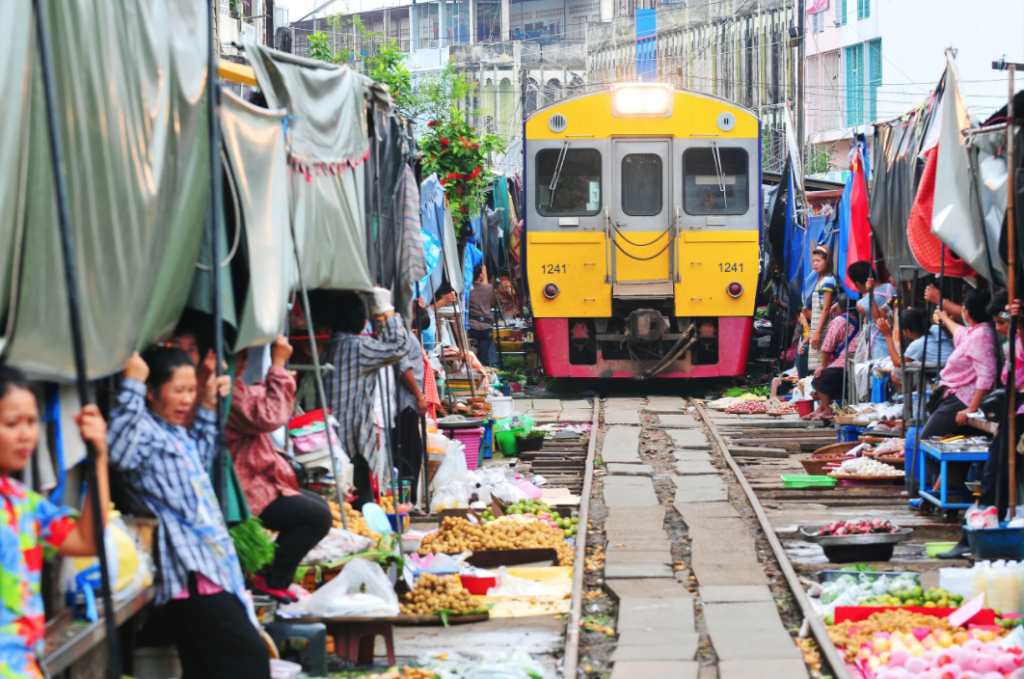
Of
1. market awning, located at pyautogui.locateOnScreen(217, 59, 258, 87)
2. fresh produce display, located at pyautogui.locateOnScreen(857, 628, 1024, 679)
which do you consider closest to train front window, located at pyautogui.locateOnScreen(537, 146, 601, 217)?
market awning, located at pyautogui.locateOnScreen(217, 59, 258, 87)

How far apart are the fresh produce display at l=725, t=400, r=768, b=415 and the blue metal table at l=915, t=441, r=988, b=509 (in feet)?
18.9

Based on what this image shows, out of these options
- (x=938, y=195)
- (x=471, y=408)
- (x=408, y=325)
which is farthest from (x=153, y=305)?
(x=471, y=408)

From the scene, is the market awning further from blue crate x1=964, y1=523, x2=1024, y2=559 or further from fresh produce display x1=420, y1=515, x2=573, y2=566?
blue crate x1=964, y1=523, x2=1024, y2=559

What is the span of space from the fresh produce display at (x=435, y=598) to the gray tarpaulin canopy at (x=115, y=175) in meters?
2.33

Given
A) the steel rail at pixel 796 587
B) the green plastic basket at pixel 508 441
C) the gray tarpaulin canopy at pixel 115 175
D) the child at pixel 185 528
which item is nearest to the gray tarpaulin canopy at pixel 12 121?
the gray tarpaulin canopy at pixel 115 175

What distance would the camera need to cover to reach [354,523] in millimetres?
6258

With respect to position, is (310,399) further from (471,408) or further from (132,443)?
(471,408)

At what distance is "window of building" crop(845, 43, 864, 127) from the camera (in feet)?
113

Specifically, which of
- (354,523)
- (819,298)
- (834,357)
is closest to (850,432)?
(834,357)

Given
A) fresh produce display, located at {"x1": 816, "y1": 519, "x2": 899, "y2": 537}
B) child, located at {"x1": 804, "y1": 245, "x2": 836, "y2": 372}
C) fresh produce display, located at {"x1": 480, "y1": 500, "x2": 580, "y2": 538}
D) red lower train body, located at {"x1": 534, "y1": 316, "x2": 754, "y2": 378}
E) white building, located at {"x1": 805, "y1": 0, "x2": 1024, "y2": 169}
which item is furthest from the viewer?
white building, located at {"x1": 805, "y1": 0, "x2": 1024, "y2": 169}

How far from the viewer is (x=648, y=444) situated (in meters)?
12.5

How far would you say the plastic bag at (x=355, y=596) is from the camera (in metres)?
5.38

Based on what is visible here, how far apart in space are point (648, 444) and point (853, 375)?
6.66ft

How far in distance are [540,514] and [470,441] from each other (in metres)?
1.97
